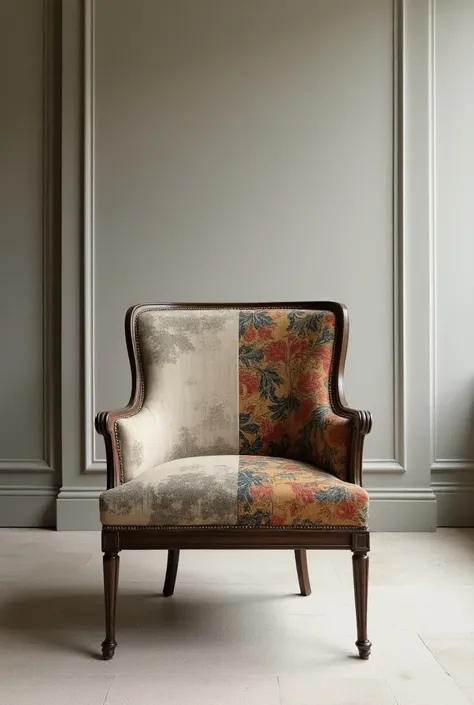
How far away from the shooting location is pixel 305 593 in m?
2.27

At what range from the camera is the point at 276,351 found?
2.29 meters

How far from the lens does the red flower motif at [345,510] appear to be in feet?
5.75

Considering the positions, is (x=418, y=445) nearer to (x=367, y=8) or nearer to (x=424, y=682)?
(x=424, y=682)

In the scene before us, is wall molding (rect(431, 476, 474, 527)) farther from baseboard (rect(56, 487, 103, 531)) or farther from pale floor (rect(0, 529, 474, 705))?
baseboard (rect(56, 487, 103, 531))

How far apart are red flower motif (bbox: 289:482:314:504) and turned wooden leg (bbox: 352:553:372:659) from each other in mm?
178

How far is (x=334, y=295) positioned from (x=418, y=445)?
73 centimetres

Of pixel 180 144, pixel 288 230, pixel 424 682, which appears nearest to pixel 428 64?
pixel 288 230

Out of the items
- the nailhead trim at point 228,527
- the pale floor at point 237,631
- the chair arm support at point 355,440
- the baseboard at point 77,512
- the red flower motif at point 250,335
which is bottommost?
the pale floor at point 237,631

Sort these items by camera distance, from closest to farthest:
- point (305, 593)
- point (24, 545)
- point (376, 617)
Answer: point (376, 617) < point (305, 593) < point (24, 545)

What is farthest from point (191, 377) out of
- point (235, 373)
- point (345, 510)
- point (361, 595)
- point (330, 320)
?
point (361, 595)

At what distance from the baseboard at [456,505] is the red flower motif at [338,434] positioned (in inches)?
54.4

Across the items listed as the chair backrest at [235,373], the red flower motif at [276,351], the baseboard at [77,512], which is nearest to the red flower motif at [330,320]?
the chair backrest at [235,373]

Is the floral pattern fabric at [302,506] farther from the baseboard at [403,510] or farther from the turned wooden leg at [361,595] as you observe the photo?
the baseboard at [403,510]

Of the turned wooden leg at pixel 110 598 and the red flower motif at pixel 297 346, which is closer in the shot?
the turned wooden leg at pixel 110 598
